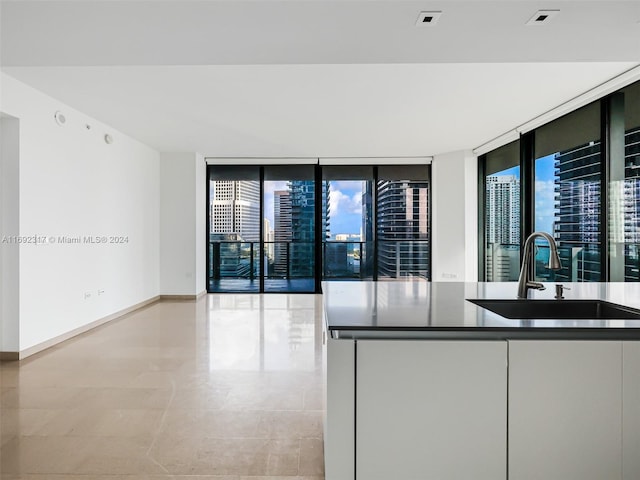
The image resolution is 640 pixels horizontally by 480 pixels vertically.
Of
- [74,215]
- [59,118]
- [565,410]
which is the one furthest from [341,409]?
[59,118]

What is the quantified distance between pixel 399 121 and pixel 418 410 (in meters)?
4.48

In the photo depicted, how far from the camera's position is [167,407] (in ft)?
8.79

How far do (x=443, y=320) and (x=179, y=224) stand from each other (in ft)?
21.2

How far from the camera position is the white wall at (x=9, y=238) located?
3.71m

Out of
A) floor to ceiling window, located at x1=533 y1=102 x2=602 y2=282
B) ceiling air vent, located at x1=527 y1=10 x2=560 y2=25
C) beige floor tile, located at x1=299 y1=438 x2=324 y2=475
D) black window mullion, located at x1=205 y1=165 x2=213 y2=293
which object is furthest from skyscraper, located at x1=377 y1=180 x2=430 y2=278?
beige floor tile, located at x1=299 y1=438 x2=324 y2=475

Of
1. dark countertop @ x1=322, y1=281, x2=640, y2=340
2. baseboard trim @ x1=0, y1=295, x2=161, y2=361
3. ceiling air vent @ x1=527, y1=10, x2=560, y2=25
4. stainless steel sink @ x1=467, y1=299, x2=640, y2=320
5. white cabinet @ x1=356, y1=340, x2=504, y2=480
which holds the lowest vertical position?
baseboard trim @ x1=0, y1=295, x2=161, y2=361

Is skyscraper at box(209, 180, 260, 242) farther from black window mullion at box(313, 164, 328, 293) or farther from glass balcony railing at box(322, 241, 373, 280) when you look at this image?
glass balcony railing at box(322, 241, 373, 280)

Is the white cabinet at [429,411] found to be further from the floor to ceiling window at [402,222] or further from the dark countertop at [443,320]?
the floor to ceiling window at [402,222]

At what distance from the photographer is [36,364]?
3.59 m

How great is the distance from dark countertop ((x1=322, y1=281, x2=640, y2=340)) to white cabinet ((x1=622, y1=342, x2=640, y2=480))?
2.4 inches

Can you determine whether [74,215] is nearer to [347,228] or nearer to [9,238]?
[9,238]

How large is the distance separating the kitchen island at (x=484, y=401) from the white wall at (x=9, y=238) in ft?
12.3

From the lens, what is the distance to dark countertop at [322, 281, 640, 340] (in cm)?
134

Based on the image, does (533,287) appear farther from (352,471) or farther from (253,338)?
(253,338)
